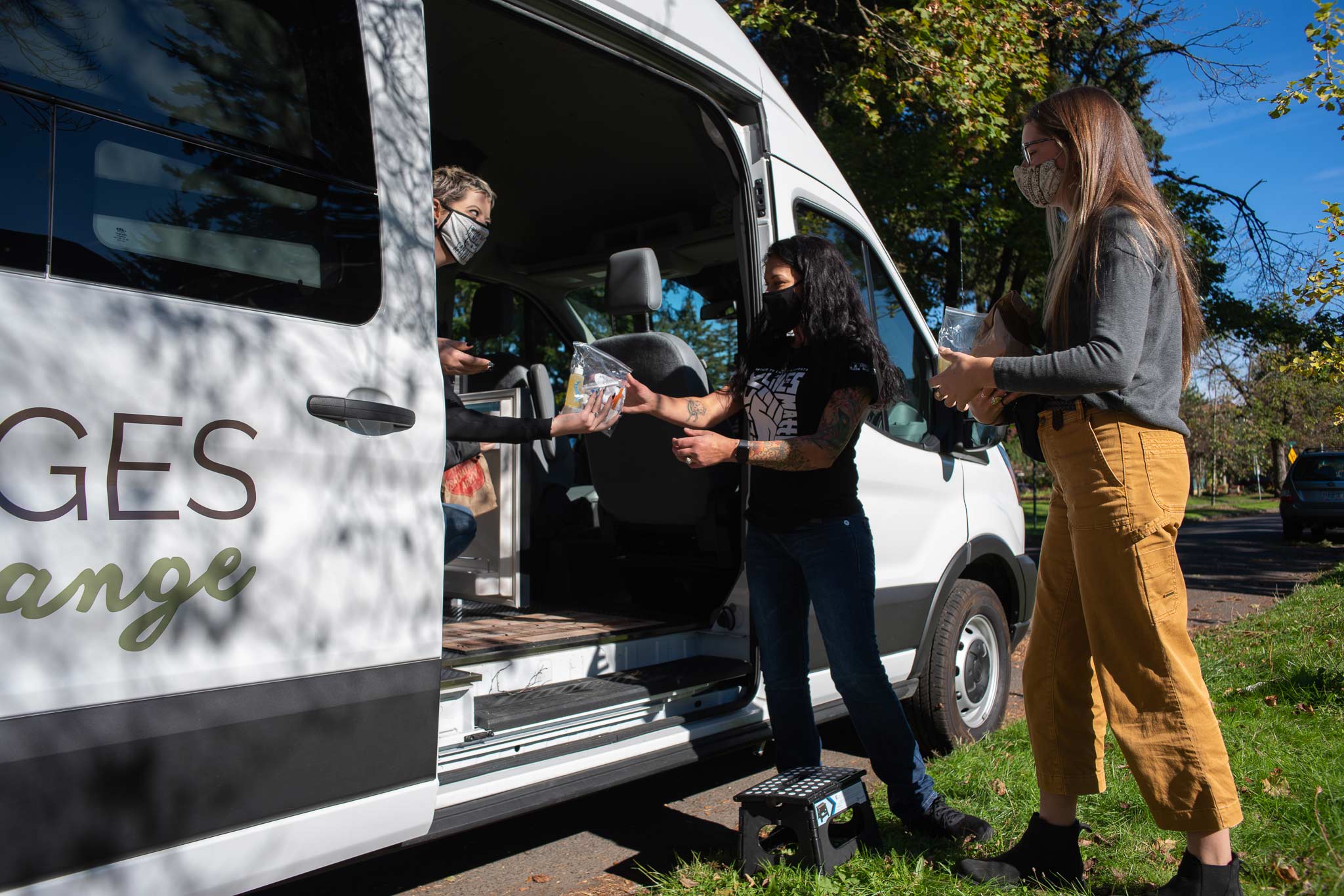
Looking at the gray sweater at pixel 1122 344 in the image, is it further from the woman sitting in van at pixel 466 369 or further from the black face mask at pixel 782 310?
the woman sitting in van at pixel 466 369

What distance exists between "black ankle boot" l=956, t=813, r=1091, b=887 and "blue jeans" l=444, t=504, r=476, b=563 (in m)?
1.76

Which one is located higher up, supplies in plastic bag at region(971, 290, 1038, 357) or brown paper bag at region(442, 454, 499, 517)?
supplies in plastic bag at region(971, 290, 1038, 357)

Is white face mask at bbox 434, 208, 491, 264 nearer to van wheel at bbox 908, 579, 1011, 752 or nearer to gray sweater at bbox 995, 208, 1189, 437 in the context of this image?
gray sweater at bbox 995, 208, 1189, 437

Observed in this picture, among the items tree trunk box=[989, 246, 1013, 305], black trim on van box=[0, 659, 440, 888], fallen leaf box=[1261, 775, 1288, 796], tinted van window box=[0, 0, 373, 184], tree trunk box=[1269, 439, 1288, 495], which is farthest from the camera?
tree trunk box=[1269, 439, 1288, 495]

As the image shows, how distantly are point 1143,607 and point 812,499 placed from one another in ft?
3.23

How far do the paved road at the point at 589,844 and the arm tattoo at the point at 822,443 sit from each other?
124 centimetres

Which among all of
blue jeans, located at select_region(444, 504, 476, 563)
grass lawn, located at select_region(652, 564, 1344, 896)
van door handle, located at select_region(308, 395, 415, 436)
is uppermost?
van door handle, located at select_region(308, 395, 415, 436)

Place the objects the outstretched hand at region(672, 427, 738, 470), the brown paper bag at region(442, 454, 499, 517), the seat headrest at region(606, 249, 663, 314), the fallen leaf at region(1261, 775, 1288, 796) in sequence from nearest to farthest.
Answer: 1. the outstretched hand at region(672, 427, 738, 470)
2. the fallen leaf at region(1261, 775, 1288, 796)
3. the seat headrest at region(606, 249, 663, 314)
4. the brown paper bag at region(442, 454, 499, 517)

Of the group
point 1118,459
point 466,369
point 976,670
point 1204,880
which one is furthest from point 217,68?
point 976,670

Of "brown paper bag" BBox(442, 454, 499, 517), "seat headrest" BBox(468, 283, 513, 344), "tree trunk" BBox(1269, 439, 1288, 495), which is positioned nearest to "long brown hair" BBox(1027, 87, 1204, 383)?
"brown paper bag" BBox(442, 454, 499, 517)

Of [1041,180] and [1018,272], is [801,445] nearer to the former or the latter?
[1041,180]

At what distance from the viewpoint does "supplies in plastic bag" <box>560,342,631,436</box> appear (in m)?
2.87

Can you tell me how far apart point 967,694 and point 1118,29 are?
495 inches

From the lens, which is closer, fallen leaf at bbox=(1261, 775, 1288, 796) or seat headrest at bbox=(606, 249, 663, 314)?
fallen leaf at bbox=(1261, 775, 1288, 796)
